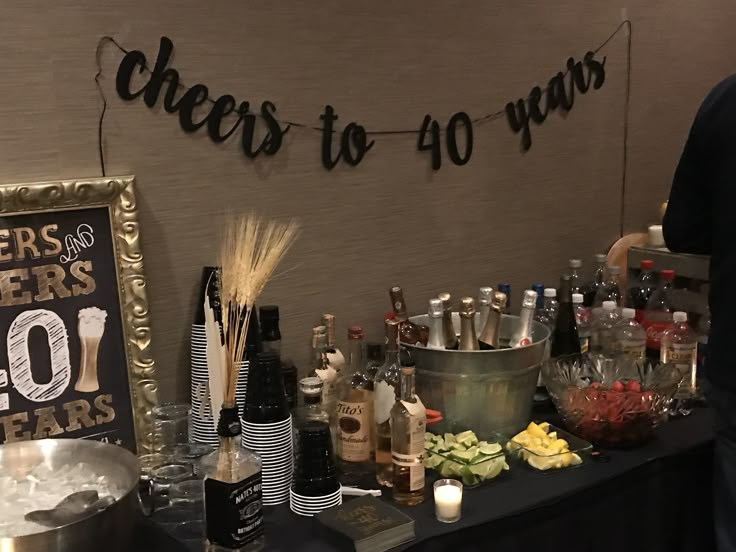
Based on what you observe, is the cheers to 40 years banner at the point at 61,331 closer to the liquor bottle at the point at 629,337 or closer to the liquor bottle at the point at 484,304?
the liquor bottle at the point at 484,304

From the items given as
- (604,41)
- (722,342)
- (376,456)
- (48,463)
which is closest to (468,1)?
(604,41)

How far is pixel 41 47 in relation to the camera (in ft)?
4.63

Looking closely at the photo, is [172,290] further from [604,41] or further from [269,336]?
[604,41]

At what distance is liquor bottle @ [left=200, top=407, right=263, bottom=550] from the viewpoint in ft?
4.11

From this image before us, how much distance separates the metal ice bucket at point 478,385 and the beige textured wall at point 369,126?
12.9 inches

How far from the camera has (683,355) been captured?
1.93 m

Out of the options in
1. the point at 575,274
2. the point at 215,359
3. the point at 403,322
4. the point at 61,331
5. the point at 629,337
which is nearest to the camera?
the point at 215,359

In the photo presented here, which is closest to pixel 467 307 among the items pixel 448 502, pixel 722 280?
pixel 448 502

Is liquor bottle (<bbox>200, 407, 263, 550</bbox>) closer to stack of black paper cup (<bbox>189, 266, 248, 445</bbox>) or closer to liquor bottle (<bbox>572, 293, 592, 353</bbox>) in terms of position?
stack of black paper cup (<bbox>189, 266, 248, 445</bbox>)

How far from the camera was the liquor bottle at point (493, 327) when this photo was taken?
172cm

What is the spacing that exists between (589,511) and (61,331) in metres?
1.06

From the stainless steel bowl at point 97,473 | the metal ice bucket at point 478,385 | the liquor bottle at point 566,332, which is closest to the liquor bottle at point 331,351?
the metal ice bucket at point 478,385

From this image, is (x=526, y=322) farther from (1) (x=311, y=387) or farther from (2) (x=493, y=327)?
(1) (x=311, y=387)

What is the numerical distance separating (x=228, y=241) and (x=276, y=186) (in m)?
0.17
